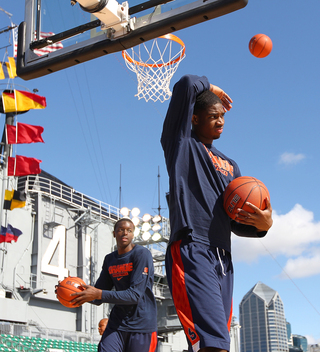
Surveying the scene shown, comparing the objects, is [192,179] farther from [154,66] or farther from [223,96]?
[154,66]

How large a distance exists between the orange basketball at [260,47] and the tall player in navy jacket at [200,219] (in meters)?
5.75

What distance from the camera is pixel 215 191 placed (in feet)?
10.2

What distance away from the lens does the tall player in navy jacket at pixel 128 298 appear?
4.81 m

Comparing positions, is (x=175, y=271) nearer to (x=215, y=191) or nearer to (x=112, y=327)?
(x=215, y=191)

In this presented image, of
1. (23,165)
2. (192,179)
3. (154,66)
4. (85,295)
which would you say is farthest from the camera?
(23,165)

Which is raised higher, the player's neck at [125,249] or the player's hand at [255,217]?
the player's neck at [125,249]

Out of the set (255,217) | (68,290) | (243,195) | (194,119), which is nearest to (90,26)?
(194,119)

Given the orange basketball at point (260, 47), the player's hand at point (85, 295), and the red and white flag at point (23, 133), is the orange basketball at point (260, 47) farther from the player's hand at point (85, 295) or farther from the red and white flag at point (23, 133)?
the red and white flag at point (23, 133)

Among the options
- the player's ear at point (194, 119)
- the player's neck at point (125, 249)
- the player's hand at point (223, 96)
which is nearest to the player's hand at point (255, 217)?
the player's ear at point (194, 119)

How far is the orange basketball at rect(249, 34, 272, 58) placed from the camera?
8695mm

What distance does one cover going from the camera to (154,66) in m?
11.7

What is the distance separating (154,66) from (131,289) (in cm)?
800

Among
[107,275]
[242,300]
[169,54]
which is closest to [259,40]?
[169,54]

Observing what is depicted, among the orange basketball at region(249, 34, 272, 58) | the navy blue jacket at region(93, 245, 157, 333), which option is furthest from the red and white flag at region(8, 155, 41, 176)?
the navy blue jacket at region(93, 245, 157, 333)
